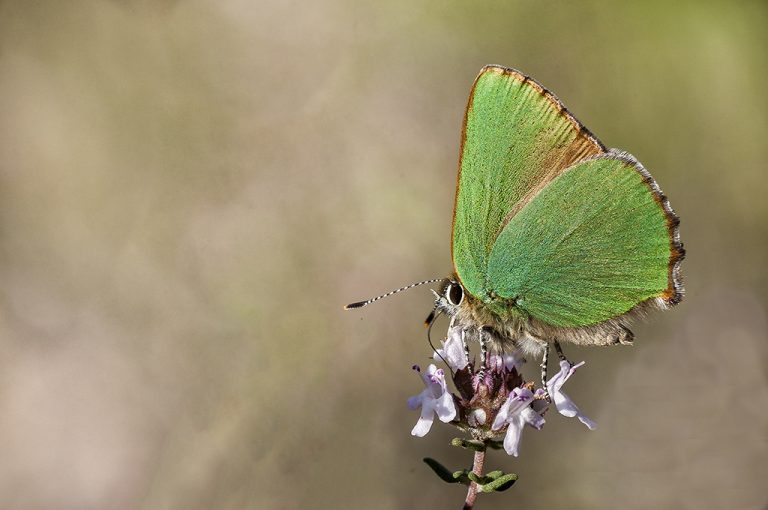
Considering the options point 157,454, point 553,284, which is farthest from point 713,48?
point 157,454

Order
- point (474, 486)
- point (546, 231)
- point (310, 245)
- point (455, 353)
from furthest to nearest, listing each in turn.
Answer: point (310, 245)
point (455, 353)
point (546, 231)
point (474, 486)

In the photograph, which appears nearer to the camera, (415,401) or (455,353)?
(415,401)

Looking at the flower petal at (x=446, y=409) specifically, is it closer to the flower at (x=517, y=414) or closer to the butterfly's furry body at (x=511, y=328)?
the flower at (x=517, y=414)

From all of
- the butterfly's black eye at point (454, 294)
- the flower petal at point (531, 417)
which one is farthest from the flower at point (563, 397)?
the butterfly's black eye at point (454, 294)

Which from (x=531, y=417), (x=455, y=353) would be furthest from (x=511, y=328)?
(x=531, y=417)

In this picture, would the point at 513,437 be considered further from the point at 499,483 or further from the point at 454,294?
the point at 454,294
